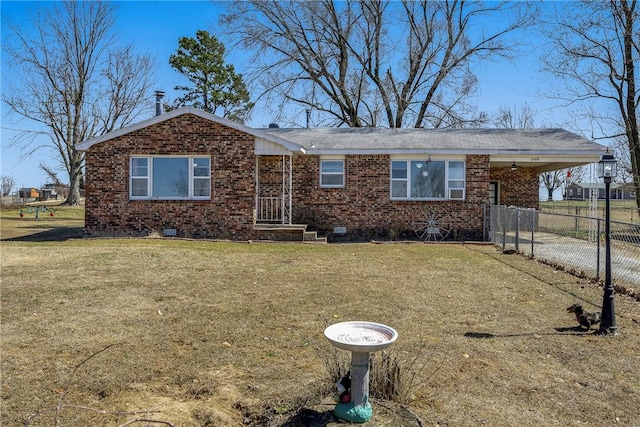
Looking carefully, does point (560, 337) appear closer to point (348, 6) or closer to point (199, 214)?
point (199, 214)

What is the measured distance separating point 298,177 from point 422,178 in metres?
4.39

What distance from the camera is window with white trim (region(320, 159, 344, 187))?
→ 17.0 metres

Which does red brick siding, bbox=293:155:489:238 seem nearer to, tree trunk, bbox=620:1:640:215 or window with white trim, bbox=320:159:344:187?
window with white trim, bbox=320:159:344:187

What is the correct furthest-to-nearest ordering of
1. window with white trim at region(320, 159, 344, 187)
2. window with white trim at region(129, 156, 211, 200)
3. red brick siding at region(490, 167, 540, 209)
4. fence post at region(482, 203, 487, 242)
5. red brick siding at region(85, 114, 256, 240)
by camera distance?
red brick siding at region(490, 167, 540, 209) → window with white trim at region(320, 159, 344, 187) → fence post at region(482, 203, 487, 242) → window with white trim at region(129, 156, 211, 200) → red brick siding at region(85, 114, 256, 240)

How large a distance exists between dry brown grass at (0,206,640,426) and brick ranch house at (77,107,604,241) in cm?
516

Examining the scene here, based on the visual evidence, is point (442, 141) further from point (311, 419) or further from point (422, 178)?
point (311, 419)

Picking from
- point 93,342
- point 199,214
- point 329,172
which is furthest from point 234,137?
point 93,342

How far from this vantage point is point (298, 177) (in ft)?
55.9

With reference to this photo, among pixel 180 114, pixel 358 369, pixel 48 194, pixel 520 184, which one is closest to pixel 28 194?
pixel 48 194

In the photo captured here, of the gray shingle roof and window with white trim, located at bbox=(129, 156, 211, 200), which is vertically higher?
the gray shingle roof

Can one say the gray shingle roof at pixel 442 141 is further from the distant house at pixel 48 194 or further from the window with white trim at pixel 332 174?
the distant house at pixel 48 194

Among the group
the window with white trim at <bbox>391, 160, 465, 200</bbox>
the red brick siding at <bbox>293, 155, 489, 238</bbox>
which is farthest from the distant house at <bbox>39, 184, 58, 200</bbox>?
the window with white trim at <bbox>391, 160, 465, 200</bbox>

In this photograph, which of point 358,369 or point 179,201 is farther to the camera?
point 179,201

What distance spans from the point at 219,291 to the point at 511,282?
5347 millimetres
